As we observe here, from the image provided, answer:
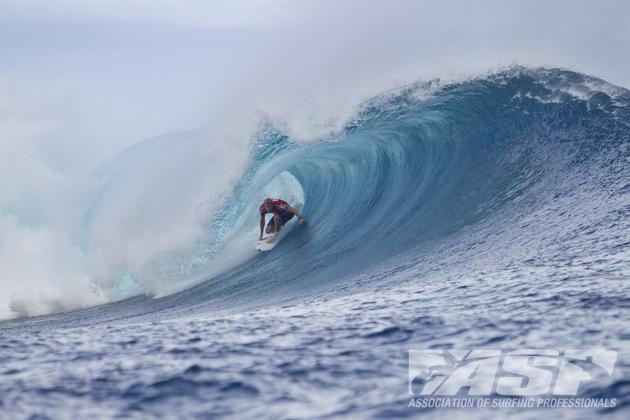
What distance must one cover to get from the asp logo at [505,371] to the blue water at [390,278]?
70 mm

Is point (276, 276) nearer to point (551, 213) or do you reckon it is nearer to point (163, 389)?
point (551, 213)

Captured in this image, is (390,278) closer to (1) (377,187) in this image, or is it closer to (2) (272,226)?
(2) (272,226)

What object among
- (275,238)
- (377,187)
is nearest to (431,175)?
(377,187)

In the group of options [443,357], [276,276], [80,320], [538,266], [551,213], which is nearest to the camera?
[443,357]

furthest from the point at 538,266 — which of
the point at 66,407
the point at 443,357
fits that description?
the point at 66,407

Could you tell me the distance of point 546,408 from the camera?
2.08 m

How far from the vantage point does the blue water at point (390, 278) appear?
2.34m

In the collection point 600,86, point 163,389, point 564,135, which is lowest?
point 163,389

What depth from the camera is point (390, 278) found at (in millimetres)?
6070

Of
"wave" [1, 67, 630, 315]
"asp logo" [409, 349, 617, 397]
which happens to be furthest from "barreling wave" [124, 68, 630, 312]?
"asp logo" [409, 349, 617, 397]

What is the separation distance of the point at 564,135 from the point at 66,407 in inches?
333

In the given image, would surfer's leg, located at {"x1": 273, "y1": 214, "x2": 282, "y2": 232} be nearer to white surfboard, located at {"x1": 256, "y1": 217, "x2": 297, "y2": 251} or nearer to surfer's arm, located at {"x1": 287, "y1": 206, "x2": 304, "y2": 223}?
white surfboard, located at {"x1": 256, "y1": 217, "x2": 297, "y2": 251}

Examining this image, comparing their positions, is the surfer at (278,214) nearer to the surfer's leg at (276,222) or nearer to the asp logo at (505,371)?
the surfer's leg at (276,222)

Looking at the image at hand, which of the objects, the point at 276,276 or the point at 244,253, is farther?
the point at 244,253
